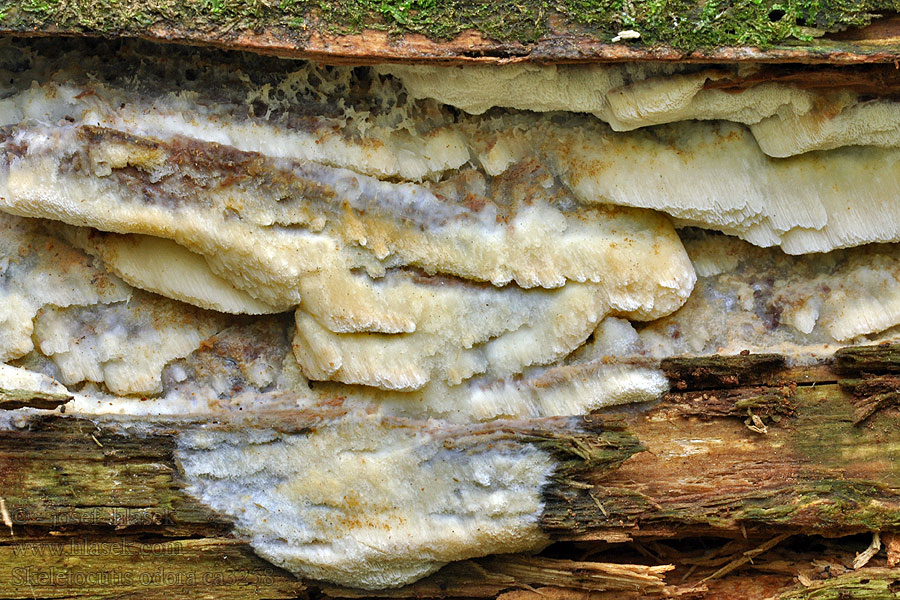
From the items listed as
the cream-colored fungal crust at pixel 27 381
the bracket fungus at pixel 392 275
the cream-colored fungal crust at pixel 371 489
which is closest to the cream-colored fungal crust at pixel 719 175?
the bracket fungus at pixel 392 275

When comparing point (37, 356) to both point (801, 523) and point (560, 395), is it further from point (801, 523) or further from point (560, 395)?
point (801, 523)

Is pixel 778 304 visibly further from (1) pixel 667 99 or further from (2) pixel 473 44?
(2) pixel 473 44

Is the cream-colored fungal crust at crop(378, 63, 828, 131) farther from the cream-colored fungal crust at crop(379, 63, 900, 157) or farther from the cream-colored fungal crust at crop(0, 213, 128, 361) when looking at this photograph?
the cream-colored fungal crust at crop(0, 213, 128, 361)

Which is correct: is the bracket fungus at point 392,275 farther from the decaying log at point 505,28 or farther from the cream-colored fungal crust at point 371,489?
the decaying log at point 505,28

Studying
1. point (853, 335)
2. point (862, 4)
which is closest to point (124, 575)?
point (853, 335)

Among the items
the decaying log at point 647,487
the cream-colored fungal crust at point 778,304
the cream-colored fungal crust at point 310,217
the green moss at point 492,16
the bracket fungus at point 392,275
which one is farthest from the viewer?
the cream-colored fungal crust at point 778,304

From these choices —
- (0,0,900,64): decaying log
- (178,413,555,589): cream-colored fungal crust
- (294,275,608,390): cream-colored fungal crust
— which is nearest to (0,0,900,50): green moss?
(0,0,900,64): decaying log
